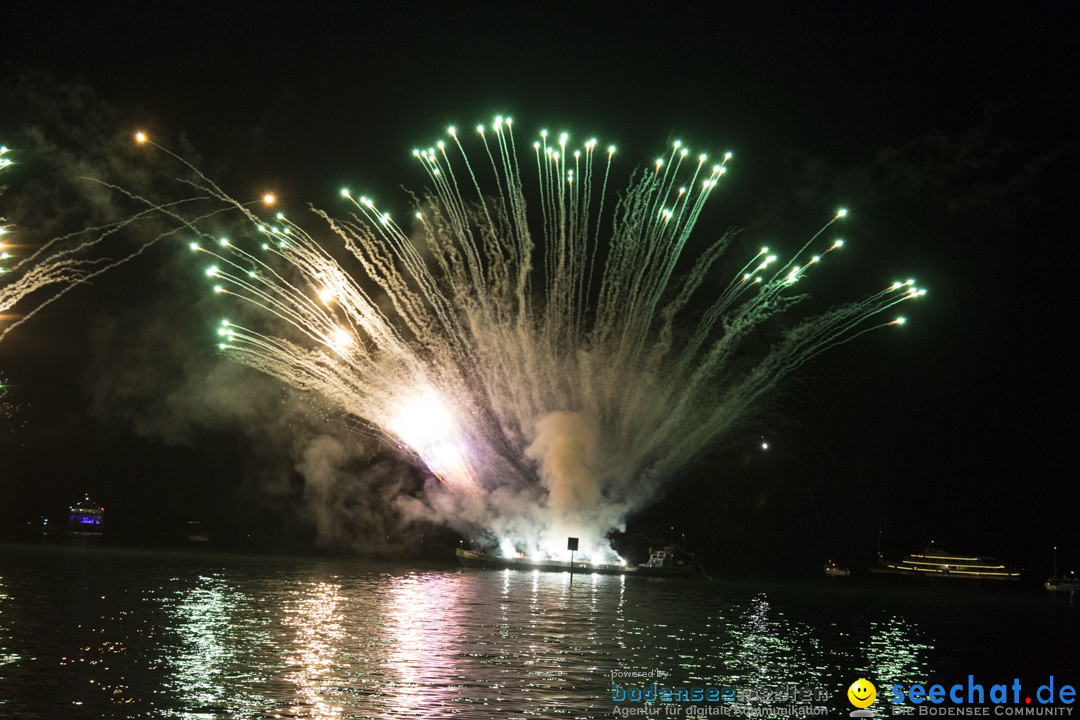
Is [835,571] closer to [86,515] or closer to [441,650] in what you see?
[441,650]

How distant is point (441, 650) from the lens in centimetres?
1683

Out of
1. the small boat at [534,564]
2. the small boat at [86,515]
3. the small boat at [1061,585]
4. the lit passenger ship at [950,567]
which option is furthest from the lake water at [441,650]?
the lit passenger ship at [950,567]

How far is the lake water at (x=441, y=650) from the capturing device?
12.4m

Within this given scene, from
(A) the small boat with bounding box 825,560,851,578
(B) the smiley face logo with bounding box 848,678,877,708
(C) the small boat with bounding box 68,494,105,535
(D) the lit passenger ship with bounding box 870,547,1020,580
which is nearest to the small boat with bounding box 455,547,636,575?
(B) the smiley face logo with bounding box 848,678,877,708

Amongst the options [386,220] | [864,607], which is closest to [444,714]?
[386,220]

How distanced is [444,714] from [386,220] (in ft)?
82.0

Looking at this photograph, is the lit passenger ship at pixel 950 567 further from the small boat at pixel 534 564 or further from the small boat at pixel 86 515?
the small boat at pixel 86 515

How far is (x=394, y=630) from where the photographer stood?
1941 cm

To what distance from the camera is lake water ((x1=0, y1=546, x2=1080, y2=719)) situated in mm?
12375

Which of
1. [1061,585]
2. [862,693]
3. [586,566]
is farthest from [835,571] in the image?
[862,693]

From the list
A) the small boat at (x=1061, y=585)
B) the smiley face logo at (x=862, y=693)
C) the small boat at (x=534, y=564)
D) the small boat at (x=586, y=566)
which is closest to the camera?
the smiley face logo at (x=862, y=693)

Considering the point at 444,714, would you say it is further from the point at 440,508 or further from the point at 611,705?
the point at 440,508

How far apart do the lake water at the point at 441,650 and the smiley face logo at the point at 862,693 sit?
0.66ft

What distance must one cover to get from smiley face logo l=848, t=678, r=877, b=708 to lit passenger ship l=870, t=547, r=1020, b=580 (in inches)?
3671
